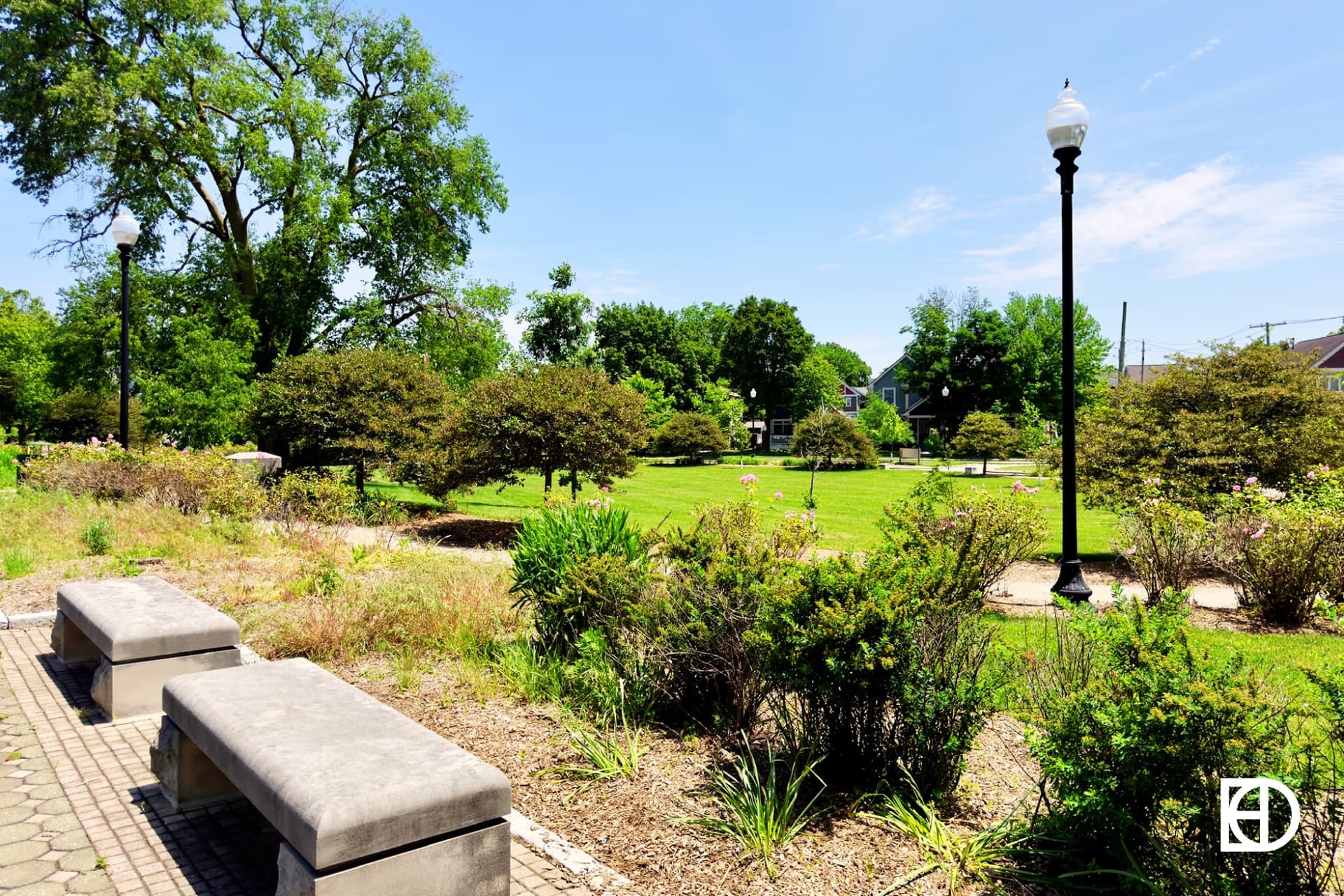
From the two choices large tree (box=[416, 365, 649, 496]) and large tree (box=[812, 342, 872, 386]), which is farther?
large tree (box=[812, 342, 872, 386])

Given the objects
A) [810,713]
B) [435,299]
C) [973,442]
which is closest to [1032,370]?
[973,442]

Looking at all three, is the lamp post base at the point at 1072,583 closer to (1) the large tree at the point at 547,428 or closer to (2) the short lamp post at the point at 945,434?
(1) the large tree at the point at 547,428

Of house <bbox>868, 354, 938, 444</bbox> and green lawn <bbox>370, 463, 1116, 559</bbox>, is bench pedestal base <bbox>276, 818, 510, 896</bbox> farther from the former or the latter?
house <bbox>868, 354, 938, 444</bbox>

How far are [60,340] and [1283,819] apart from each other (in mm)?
27455

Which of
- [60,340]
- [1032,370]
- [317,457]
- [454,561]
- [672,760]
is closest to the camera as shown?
[672,760]

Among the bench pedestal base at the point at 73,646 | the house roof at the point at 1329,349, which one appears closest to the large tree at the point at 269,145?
the bench pedestal base at the point at 73,646

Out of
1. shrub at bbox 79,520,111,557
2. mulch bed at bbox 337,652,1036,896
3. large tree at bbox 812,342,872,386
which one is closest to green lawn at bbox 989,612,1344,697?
mulch bed at bbox 337,652,1036,896

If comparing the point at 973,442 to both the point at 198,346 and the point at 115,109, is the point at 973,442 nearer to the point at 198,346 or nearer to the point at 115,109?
the point at 198,346

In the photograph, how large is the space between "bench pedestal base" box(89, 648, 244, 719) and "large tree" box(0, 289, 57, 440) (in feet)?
110

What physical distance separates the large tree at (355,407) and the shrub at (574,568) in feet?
34.1

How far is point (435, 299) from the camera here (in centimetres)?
2603

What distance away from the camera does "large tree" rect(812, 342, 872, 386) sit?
104688mm

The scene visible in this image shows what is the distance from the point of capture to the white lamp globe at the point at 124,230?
538 inches

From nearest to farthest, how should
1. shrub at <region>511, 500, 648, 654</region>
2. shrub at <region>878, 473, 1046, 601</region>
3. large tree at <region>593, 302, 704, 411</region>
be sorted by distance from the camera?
shrub at <region>511, 500, 648, 654</region>
shrub at <region>878, 473, 1046, 601</region>
large tree at <region>593, 302, 704, 411</region>
